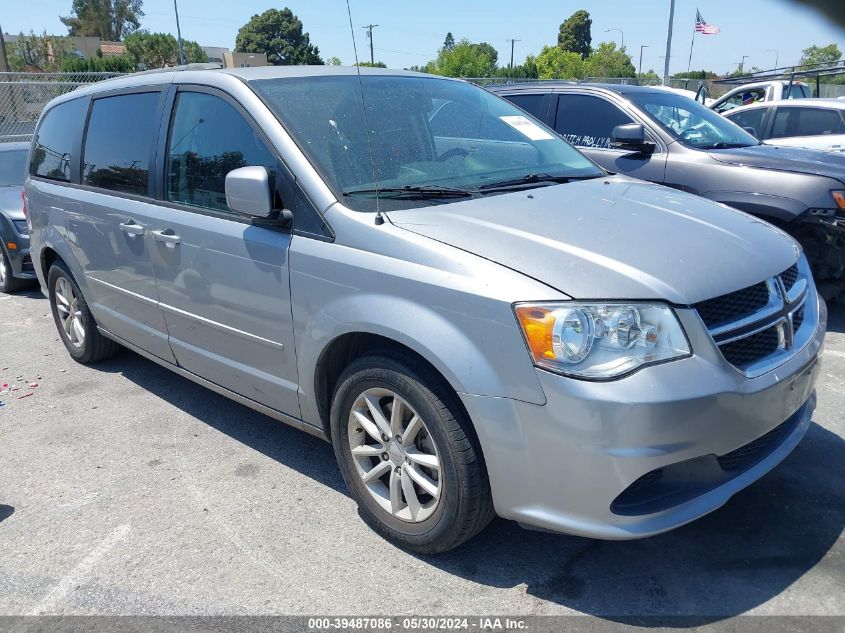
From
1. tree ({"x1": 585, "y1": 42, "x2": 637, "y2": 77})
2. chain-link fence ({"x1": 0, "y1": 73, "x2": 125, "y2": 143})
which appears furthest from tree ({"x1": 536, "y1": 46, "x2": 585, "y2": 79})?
chain-link fence ({"x1": 0, "y1": 73, "x2": 125, "y2": 143})

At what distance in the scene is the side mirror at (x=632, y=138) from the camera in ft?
18.7

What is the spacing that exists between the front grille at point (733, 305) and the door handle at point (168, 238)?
98.5 inches

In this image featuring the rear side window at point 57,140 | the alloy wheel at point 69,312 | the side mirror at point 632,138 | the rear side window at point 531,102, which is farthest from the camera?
the rear side window at point 531,102

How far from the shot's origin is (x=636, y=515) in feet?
7.79

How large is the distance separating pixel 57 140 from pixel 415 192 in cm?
324

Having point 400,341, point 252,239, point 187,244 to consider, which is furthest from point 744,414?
point 187,244

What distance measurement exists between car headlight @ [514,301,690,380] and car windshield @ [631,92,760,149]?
412 centimetres

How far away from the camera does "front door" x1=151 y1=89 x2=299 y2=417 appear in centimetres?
322

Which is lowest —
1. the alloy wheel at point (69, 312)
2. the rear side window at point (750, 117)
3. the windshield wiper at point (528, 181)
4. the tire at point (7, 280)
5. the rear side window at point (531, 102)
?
the tire at point (7, 280)

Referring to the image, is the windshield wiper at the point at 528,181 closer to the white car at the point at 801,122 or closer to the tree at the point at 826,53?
the tree at the point at 826,53

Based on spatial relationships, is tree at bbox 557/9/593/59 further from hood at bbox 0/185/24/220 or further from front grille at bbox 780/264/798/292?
front grille at bbox 780/264/798/292

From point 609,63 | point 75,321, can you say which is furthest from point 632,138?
point 609,63

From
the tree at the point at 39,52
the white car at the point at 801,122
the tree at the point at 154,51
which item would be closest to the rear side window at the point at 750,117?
the white car at the point at 801,122

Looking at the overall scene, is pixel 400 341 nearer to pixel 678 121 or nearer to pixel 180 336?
pixel 180 336
